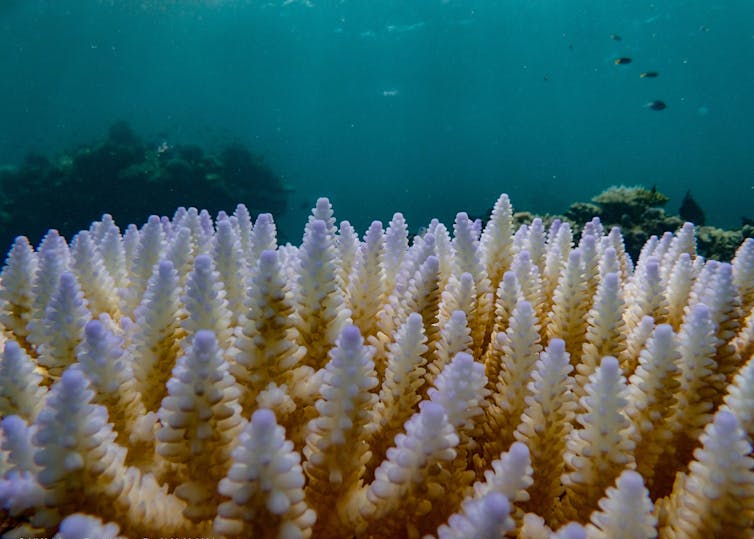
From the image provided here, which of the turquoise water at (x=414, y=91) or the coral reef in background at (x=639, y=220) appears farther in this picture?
the turquoise water at (x=414, y=91)

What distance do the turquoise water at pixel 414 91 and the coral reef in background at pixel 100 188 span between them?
32.1 ft

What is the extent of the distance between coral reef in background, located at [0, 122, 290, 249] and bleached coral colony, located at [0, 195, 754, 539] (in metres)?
18.8

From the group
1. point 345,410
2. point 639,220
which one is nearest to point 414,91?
point 639,220

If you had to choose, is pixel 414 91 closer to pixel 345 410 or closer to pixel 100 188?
pixel 100 188

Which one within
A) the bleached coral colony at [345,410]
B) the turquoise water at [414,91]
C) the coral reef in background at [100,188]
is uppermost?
the turquoise water at [414,91]

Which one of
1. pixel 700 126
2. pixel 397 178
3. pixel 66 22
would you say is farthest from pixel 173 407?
pixel 700 126

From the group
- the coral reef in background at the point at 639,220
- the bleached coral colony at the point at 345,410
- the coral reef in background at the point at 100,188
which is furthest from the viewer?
the coral reef in background at the point at 100,188

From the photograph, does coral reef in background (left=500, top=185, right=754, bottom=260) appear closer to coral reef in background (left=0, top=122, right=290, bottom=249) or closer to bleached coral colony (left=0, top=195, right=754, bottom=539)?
bleached coral colony (left=0, top=195, right=754, bottom=539)

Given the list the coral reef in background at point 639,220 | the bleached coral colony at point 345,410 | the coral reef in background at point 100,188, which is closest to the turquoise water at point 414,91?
the coral reef in background at point 100,188

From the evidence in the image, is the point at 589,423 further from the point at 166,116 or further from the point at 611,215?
the point at 166,116

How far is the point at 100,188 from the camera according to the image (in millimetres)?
18312

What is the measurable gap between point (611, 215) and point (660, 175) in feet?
322

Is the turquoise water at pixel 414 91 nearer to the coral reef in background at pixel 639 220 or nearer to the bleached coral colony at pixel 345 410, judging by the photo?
the coral reef in background at pixel 639 220

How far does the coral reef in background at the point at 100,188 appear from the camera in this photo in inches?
719
